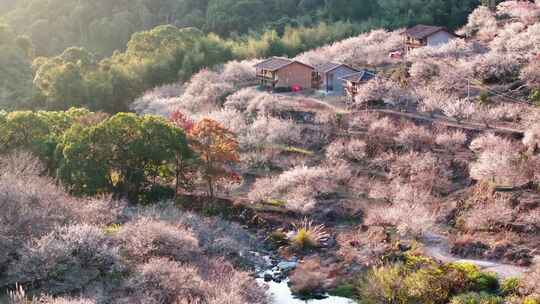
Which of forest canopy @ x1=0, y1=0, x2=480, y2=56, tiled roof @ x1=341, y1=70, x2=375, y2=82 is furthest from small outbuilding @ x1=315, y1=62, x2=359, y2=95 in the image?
forest canopy @ x1=0, y1=0, x2=480, y2=56

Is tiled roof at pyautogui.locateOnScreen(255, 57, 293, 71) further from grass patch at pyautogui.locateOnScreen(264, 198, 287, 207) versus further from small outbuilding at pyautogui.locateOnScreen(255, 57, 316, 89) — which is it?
grass patch at pyautogui.locateOnScreen(264, 198, 287, 207)

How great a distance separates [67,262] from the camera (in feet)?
72.8

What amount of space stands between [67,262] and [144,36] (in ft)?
137

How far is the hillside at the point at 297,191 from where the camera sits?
22797mm

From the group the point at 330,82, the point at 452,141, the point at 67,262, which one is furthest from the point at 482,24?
the point at 67,262

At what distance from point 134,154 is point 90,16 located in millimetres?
50938

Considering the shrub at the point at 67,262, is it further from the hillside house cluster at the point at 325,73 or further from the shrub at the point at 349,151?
the hillside house cluster at the point at 325,73

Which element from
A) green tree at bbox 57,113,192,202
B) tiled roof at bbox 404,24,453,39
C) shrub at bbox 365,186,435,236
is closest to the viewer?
shrub at bbox 365,186,435,236

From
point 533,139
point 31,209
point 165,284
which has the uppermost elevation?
point 31,209

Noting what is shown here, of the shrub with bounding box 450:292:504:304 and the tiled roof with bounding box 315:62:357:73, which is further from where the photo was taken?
the tiled roof with bounding box 315:62:357:73

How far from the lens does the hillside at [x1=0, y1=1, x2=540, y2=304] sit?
2280 centimetres

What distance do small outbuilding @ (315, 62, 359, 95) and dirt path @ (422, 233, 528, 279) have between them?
74.5 feet

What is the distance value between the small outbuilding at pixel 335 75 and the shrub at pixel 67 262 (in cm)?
3007

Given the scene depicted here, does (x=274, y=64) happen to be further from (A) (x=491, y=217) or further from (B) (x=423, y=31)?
(A) (x=491, y=217)
